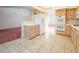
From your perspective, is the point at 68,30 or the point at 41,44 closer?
the point at 41,44

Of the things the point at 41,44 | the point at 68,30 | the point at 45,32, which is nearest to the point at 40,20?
the point at 45,32

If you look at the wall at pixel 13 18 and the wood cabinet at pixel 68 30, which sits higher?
the wall at pixel 13 18

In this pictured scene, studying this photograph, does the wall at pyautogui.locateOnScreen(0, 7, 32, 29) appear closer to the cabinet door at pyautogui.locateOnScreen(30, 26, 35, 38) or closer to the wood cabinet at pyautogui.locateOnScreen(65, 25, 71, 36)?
the cabinet door at pyautogui.locateOnScreen(30, 26, 35, 38)

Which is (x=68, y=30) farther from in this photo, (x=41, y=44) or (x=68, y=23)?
(x=41, y=44)

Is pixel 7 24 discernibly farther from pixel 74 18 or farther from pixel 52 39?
pixel 74 18

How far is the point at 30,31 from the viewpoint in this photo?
1955 millimetres

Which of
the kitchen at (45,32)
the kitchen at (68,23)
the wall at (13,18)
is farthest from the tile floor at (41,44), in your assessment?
the wall at (13,18)

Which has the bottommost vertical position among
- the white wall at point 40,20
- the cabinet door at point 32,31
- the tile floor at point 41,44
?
the tile floor at point 41,44

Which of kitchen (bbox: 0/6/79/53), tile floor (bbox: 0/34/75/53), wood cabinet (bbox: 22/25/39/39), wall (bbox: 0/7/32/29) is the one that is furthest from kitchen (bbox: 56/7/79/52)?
wall (bbox: 0/7/32/29)

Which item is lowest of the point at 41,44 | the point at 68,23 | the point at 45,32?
the point at 41,44

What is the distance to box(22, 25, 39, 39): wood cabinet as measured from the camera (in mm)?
1873

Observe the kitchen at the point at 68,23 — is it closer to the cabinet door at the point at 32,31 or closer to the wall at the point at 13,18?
the cabinet door at the point at 32,31

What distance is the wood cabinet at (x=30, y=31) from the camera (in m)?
1.87
